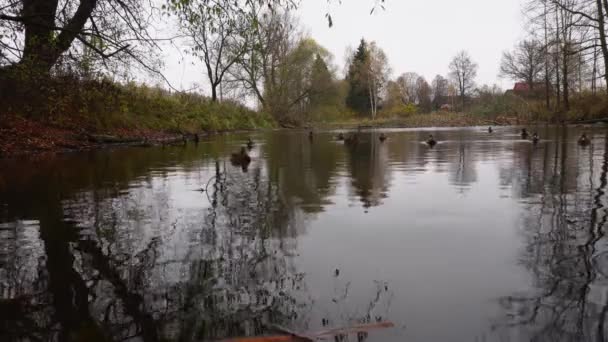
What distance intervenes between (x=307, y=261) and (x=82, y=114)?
19064 millimetres

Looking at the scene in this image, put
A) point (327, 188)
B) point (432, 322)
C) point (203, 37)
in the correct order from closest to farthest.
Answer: point (432, 322) < point (327, 188) < point (203, 37)

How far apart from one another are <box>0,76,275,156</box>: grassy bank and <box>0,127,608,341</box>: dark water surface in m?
4.22

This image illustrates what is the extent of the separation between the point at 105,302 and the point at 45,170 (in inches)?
348

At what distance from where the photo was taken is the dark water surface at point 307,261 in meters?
2.74

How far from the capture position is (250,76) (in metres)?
52.6

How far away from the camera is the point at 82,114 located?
19.9 metres

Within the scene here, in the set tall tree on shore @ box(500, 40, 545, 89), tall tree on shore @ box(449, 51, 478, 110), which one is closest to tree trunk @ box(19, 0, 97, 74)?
tall tree on shore @ box(500, 40, 545, 89)

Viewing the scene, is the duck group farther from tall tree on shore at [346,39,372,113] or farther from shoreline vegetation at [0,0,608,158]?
tall tree on shore at [346,39,372,113]

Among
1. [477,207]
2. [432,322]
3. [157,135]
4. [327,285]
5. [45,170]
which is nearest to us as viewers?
[432,322]

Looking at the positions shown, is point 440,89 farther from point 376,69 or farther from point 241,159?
point 241,159

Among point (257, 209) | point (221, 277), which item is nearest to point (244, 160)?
point (257, 209)

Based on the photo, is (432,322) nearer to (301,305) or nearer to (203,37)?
(301,305)

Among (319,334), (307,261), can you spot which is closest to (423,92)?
(307,261)

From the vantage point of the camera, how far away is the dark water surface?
2740 mm
